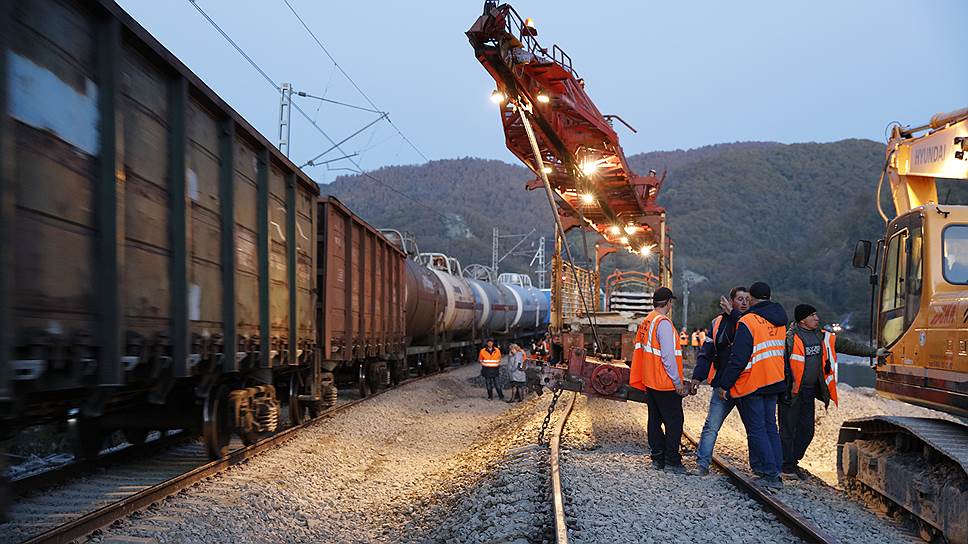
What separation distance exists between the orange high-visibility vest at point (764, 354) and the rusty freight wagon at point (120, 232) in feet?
15.5

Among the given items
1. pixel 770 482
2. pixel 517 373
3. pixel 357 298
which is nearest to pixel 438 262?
pixel 517 373

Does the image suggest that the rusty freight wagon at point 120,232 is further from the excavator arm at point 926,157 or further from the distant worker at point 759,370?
the excavator arm at point 926,157

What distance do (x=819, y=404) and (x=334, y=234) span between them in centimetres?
1301

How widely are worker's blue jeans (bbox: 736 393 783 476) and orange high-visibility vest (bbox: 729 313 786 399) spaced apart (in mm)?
171

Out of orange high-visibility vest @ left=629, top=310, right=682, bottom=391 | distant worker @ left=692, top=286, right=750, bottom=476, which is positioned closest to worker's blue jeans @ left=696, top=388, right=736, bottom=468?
distant worker @ left=692, top=286, right=750, bottom=476

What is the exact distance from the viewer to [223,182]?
642 centimetres

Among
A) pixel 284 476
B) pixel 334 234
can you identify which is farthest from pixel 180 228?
pixel 334 234

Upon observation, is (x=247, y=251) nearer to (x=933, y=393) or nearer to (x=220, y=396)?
(x=220, y=396)

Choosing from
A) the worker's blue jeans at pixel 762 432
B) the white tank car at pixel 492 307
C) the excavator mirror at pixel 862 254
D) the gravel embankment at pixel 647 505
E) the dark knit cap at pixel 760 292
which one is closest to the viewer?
the gravel embankment at pixel 647 505

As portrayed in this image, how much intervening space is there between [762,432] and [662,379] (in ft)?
3.41

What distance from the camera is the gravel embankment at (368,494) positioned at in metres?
5.63

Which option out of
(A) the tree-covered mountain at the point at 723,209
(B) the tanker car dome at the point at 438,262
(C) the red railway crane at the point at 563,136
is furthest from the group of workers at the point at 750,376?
(A) the tree-covered mountain at the point at 723,209

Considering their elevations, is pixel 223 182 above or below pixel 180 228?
above

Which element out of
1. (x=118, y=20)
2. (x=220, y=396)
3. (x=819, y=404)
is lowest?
(x=819, y=404)
